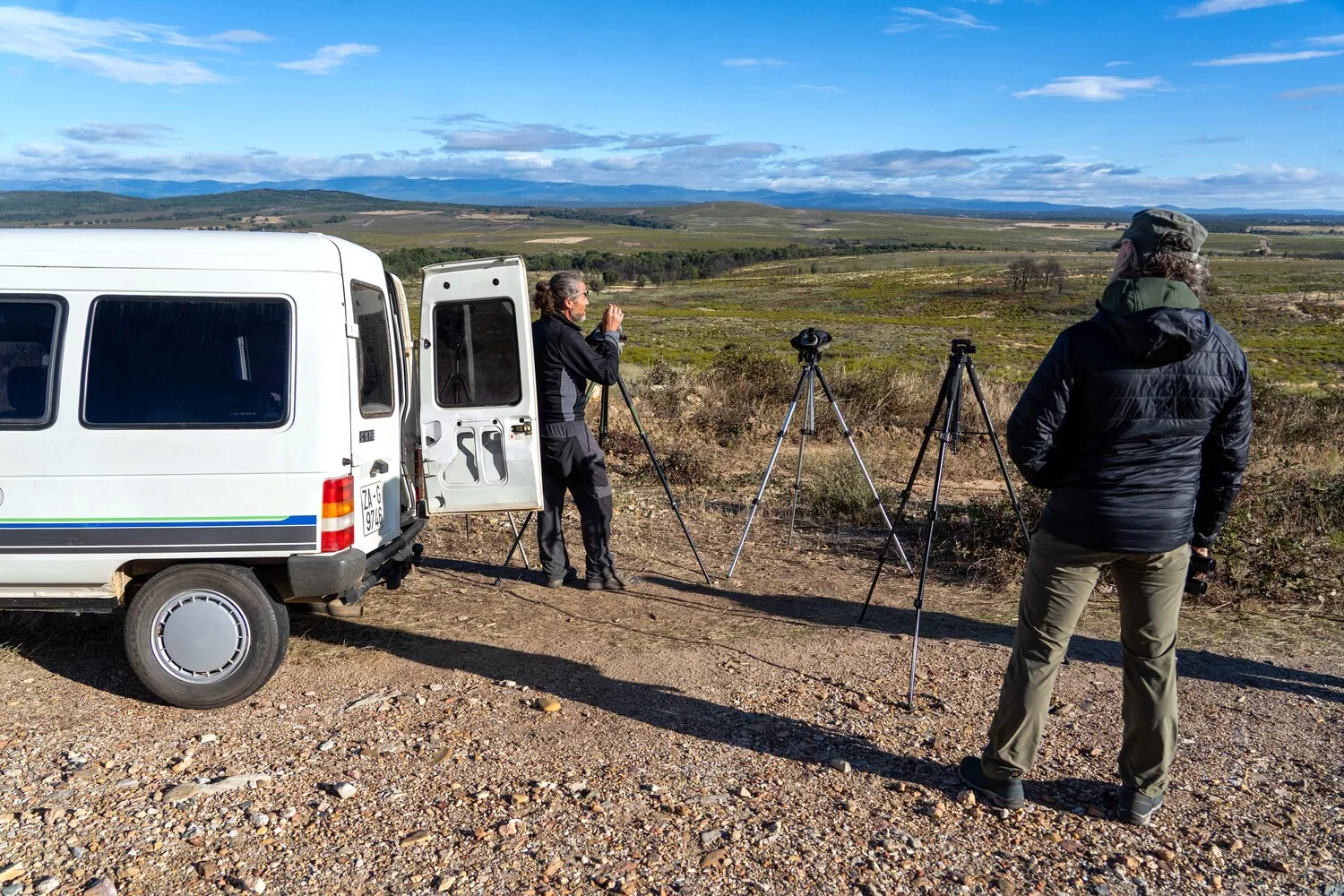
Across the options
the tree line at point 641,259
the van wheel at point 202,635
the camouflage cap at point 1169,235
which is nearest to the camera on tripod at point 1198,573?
the camouflage cap at point 1169,235

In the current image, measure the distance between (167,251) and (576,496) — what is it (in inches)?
108

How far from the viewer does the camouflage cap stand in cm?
313

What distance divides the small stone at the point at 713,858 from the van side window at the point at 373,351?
2.43 meters

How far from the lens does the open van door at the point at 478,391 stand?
17.2 feet

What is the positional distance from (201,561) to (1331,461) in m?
10.1

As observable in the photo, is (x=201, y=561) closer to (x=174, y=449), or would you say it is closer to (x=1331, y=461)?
(x=174, y=449)

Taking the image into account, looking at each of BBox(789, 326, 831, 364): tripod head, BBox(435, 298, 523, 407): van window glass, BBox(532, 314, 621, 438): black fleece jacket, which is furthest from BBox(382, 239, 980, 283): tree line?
BBox(435, 298, 523, 407): van window glass

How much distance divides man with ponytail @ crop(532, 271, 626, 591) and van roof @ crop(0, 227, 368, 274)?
64.7 inches

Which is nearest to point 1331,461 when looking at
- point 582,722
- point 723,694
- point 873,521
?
point 873,521

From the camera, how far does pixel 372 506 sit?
459 centimetres

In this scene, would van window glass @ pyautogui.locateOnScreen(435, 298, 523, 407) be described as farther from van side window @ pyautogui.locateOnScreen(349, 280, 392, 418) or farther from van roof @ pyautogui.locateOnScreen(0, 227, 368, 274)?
van roof @ pyautogui.locateOnScreen(0, 227, 368, 274)

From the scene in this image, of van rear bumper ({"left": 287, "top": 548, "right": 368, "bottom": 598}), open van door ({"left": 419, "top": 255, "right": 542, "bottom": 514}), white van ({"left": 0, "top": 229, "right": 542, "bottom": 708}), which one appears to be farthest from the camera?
open van door ({"left": 419, "top": 255, "right": 542, "bottom": 514})

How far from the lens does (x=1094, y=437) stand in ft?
10.6

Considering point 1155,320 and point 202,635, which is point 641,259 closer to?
point 202,635
